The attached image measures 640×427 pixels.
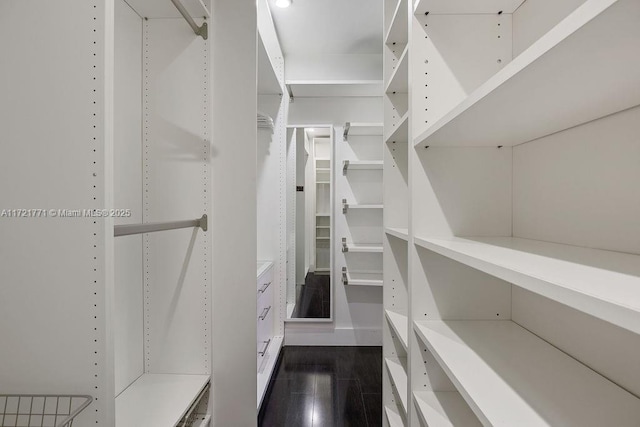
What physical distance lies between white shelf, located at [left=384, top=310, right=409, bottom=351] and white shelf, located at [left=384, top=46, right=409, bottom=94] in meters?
1.09

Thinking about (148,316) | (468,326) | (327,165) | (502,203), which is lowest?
(148,316)

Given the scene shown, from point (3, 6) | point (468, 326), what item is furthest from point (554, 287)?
point (3, 6)

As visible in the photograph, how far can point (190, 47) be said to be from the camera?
1537 millimetres

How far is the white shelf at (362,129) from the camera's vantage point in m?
2.69

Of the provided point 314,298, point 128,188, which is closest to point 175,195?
point 128,188

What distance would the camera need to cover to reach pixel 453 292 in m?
1.02

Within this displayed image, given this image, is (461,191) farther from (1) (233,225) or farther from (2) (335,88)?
(2) (335,88)

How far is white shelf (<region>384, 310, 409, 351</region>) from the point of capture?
1238mm

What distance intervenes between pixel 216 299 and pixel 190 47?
128 centimetres

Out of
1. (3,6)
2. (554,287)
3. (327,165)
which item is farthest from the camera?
(327,165)

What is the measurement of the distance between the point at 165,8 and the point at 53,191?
1.12 meters

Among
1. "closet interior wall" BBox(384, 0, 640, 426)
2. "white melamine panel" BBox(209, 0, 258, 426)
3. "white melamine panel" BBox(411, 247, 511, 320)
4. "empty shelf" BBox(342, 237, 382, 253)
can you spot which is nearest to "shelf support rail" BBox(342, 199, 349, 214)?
"empty shelf" BBox(342, 237, 382, 253)

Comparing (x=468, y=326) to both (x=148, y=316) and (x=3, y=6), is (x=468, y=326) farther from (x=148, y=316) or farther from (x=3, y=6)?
(x=3, y=6)

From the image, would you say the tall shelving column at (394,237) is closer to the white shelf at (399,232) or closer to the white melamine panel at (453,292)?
the white shelf at (399,232)
